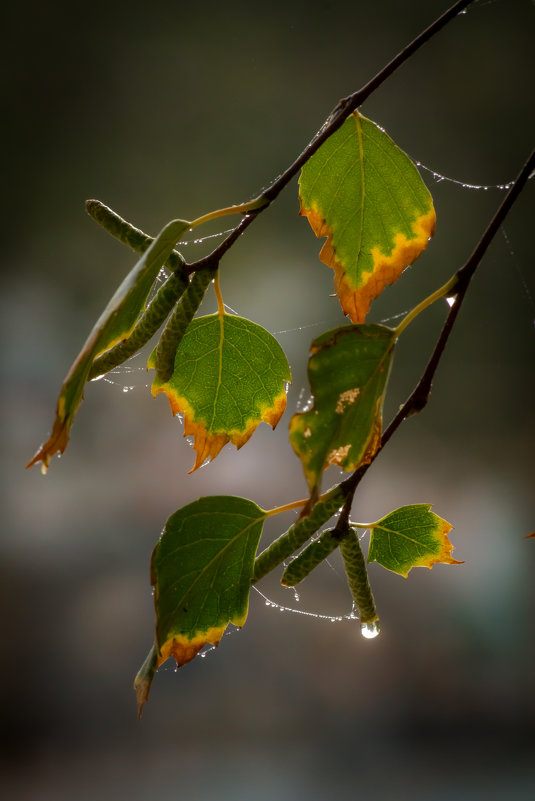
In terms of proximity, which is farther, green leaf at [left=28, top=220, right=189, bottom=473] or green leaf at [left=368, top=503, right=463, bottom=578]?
green leaf at [left=368, top=503, right=463, bottom=578]

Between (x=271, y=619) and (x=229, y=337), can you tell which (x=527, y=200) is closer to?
(x=271, y=619)

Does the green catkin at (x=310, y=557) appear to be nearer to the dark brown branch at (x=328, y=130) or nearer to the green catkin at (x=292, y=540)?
the green catkin at (x=292, y=540)

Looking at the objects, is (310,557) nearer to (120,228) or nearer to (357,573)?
(357,573)

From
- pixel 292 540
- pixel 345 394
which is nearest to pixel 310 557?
pixel 292 540

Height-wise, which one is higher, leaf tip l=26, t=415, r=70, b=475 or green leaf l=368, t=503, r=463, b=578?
leaf tip l=26, t=415, r=70, b=475

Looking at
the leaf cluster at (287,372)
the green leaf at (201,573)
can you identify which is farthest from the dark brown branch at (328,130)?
A: the green leaf at (201,573)

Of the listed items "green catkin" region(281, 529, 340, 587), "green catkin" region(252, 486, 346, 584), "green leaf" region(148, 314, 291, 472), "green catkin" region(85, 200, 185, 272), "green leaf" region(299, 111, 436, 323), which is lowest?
"green catkin" region(281, 529, 340, 587)

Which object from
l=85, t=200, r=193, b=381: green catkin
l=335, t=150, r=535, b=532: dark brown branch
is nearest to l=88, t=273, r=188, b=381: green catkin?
l=85, t=200, r=193, b=381: green catkin

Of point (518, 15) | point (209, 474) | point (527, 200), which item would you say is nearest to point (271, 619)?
point (209, 474)

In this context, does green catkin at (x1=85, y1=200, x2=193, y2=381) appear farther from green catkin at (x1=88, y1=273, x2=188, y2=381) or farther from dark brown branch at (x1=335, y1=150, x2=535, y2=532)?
dark brown branch at (x1=335, y1=150, x2=535, y2=532)
